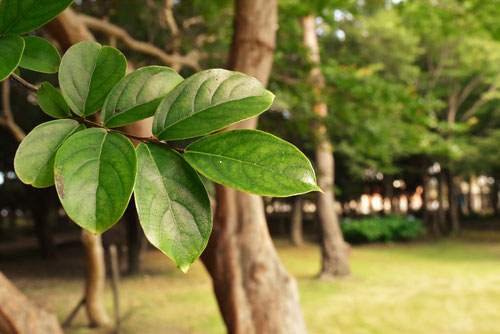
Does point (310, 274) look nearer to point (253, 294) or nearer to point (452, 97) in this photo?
point (253, 294)

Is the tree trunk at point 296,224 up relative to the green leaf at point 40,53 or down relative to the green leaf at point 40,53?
down

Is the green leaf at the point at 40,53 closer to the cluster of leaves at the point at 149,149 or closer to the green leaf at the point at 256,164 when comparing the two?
the cluster of leaves at the point at 149,149

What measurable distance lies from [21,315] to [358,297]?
21.5ft

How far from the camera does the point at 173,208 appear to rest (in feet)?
1.33

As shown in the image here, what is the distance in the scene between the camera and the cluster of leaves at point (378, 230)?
1648cm

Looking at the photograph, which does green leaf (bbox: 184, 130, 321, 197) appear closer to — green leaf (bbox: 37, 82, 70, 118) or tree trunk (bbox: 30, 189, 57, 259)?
green leaf (bbox: 37, 82, 70, 118)

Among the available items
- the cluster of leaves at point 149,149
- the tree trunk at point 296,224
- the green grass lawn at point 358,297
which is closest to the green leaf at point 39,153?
the cluster of leaves at point 149,149

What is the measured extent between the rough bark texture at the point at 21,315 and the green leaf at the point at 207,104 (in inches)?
107

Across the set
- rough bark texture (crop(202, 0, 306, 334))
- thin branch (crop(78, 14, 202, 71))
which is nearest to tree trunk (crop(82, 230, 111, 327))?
thin branch (crop(78, 14, 202, 71))

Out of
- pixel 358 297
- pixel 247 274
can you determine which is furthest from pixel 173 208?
pixel 358 297

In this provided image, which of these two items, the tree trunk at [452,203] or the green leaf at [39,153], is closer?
the green leaf at [39,153]

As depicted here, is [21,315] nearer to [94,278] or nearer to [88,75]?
[88,75]

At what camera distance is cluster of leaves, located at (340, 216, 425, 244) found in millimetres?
16484

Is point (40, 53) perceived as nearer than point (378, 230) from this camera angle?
Yes
